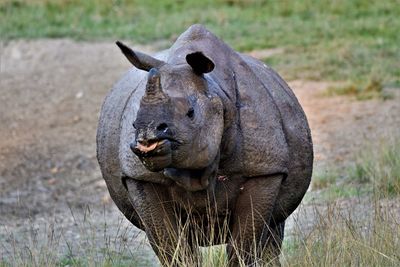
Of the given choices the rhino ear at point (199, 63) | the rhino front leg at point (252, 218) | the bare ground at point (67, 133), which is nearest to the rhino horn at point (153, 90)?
the rhino ear at point (199, 63)

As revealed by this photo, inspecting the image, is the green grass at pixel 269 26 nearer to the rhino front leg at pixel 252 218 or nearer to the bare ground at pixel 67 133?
the bare ground at pixel 67 133

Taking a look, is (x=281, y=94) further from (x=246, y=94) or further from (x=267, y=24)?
(x=267, y=24)

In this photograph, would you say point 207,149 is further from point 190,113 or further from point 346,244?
point 346,244

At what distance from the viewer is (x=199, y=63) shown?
6602mm

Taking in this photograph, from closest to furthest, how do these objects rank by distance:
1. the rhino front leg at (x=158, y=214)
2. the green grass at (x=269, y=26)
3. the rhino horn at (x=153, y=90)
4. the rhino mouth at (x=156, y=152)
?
the rhino mouth at (x=156, y=152) → the rhino horn at (x=153, y=90) → the rhino front leg at (x=158, y=214) → the green grass at (x=269, y=26)

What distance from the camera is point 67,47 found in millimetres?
18781

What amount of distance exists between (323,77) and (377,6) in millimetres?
4088

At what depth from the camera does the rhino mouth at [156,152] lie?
607cm

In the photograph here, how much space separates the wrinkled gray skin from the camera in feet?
20.8

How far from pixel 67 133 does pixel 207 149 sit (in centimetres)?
867


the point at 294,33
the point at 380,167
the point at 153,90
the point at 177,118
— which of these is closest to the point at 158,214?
the point at 177,118

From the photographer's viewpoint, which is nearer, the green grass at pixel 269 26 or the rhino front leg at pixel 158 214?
the rhino front leg at pixel 158 214

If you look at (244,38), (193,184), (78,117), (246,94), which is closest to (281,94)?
(246,94)

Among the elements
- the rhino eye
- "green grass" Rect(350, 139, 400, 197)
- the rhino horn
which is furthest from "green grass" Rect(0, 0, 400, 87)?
the rhino horn
